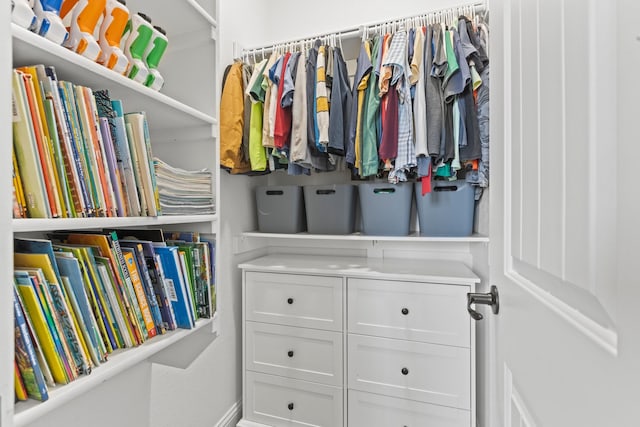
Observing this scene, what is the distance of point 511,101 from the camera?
0.58 metres

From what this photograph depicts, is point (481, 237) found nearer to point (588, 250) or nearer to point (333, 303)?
point (333, 303)

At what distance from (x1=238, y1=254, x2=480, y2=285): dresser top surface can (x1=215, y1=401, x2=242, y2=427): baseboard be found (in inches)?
31.6

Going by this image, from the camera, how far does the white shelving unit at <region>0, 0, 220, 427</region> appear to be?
20.9 inches

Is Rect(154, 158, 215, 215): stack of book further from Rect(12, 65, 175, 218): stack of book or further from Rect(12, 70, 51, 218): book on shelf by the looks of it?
Rect(12, 70, 51, 218): book on shelf

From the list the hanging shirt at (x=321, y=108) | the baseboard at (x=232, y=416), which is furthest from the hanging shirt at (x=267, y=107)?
the baseboard at (x=232, y=416)

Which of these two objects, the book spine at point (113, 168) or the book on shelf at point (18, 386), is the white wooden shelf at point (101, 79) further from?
the book on shelf at point (18, 386)

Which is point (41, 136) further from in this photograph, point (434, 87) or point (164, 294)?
point (434, 87)

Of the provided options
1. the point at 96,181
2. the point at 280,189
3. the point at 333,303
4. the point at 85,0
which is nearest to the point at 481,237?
the point at 333,303

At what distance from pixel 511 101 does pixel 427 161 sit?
0.86 meters

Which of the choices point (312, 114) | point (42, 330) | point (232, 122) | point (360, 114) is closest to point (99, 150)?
point (42, 330)

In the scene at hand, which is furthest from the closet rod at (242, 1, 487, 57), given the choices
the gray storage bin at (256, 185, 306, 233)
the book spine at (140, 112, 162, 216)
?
the book spine at (140, 112, 162, 216)

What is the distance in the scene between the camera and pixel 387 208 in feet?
5.39

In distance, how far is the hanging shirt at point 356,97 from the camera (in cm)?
150

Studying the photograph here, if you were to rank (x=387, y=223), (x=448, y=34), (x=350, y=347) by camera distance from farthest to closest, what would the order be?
1. (x=387, y=223)
2. (x=350, y=347)
3. (x=448, y=34)
